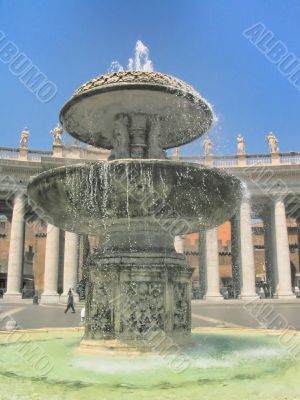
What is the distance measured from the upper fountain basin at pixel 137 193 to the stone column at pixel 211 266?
112 ft

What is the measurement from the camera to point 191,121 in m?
9.60

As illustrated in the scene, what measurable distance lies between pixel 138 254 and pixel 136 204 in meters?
0.91

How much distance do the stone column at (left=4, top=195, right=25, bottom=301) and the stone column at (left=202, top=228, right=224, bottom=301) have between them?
17416 millimetres

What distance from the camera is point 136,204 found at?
7.67 m

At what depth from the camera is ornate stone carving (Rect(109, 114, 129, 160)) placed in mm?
8836

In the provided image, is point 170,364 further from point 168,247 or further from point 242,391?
point 168,247

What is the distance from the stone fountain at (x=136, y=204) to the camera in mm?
7285

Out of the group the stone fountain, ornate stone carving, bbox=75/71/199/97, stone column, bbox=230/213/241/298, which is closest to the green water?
the stone fountain

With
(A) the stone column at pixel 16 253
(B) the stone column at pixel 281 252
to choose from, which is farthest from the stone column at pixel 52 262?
(B) the stone column at pixel 281 252

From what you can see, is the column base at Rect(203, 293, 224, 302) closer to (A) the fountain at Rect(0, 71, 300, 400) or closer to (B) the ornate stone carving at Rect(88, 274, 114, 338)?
(A) the fountain at Rect(0, 71, 300, 400)

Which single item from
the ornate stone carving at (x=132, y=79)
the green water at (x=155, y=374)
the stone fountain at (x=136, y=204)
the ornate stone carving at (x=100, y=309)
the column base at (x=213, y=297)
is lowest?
the column base at (x=213, y=297)

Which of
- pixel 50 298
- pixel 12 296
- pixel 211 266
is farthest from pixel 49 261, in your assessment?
pixel 211 266

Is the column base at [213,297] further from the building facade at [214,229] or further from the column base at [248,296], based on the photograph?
the column base at [248,296]

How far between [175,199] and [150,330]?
2.22 meters
